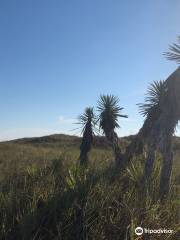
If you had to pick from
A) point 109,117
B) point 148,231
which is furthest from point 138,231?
point 109,117

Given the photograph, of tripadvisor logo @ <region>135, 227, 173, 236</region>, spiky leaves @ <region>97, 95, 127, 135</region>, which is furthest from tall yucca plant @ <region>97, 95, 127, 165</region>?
tripadvisor logo @ <region>135, 227, 173, 236</region>

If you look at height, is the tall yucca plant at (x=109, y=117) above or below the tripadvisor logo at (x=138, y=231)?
above

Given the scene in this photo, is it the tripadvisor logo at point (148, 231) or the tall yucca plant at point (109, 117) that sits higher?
the tall yucca plant at point (109, 117)

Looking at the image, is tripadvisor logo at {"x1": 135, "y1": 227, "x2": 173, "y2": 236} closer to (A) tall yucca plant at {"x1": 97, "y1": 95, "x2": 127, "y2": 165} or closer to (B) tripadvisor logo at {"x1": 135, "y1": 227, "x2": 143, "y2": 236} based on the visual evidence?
(B) tripadvisor logo at {"x1": 135, "y1": 227, "x2": 143, "y2": 236}

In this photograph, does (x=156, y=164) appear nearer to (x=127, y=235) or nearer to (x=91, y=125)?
(x=127, y=235)

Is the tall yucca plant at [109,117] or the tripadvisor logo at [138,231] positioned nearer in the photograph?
the tripadvisor logo at [138,231]

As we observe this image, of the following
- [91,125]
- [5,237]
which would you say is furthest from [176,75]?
[91,125]

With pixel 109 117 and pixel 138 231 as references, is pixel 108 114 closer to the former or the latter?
pixel 109 117

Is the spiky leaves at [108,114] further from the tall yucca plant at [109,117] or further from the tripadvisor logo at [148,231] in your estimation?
the tripadvisor logo at [148,231]

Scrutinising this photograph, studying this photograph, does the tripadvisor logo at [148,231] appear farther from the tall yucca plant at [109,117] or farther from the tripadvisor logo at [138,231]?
the tall yucca plant at [109,117]

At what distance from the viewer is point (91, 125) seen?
23.6 m

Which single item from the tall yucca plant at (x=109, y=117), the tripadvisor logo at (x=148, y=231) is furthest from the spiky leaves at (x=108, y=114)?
the tripadvisor logo at (x=148, y=231)

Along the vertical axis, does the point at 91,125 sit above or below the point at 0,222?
above

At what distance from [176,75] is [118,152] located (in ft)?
25.7
